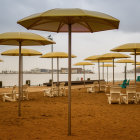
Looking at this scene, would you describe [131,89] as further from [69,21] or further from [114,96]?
[69,21]

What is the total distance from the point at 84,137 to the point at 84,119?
224 cm

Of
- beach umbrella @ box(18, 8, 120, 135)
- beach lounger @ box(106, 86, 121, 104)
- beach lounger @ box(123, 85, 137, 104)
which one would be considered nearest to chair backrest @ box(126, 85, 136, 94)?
beach lounger @ box(123, 85, 137, 104)

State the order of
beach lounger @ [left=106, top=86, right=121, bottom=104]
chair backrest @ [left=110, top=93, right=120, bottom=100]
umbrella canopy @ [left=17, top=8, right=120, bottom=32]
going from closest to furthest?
umbrella canopy @ [left=17, top=8, right=120, bottom=32] < beach lounger @ [left=106, top=86, right=121, bottom=104] < chair backrest @ [left=110, top=93, right=120, bottom=100]

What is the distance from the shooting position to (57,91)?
15.9 m

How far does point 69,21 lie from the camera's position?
5129 mm

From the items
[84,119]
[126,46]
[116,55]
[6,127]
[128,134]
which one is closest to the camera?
[128,134]

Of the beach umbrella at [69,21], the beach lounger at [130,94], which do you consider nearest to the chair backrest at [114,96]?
the beach lounger at [130,94]

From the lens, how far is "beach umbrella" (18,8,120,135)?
4.49 m

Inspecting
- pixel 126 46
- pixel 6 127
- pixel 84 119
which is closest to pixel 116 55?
pixel 126 46

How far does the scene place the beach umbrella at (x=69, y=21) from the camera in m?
4.49

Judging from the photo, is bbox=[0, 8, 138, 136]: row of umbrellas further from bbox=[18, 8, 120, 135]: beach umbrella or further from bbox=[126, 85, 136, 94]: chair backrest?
bbox=[126, 85, 136, 94]: chair backrest

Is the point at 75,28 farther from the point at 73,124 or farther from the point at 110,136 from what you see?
the point at 110,136

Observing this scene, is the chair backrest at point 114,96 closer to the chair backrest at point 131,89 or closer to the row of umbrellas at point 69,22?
the chair backrest at point 131,89

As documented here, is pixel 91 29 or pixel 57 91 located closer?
pixel 91 29
